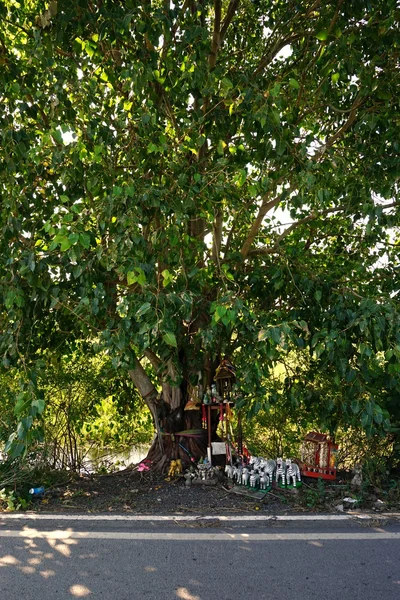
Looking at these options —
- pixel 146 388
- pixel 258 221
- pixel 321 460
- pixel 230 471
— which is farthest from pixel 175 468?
pixel 258 221

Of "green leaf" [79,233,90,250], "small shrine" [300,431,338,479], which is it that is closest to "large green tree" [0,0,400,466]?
"green leaf" [79,233,90,250]

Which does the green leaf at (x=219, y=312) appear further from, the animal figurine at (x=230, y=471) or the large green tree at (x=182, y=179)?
the animal figurine at (x=230, y=471)

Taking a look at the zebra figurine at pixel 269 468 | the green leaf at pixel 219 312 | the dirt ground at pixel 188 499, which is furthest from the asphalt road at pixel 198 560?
the green leaf at pixel 219 312

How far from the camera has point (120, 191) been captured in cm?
413

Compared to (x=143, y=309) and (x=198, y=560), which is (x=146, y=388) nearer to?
(x=143, y=309)

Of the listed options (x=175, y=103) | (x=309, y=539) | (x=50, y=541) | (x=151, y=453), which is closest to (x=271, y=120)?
(x=175, y=103)

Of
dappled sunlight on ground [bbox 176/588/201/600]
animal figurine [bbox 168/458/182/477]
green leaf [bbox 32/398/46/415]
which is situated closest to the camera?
dappled sunlight on ground [bbox 176/588/201/600]

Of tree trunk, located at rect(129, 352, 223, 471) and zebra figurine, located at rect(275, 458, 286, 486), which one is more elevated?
tree trunk, located at rect(129, 352, 223, 471)

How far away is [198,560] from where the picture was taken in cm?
366

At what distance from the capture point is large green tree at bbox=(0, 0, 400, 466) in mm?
4238

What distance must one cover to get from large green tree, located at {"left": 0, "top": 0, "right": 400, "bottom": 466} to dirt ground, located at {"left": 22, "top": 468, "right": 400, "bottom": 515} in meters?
0.87

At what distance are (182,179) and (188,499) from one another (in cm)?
316

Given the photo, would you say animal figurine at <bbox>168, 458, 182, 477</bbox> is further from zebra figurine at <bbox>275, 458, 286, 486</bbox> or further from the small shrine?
the small shrine

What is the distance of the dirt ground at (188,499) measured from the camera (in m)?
4.77
